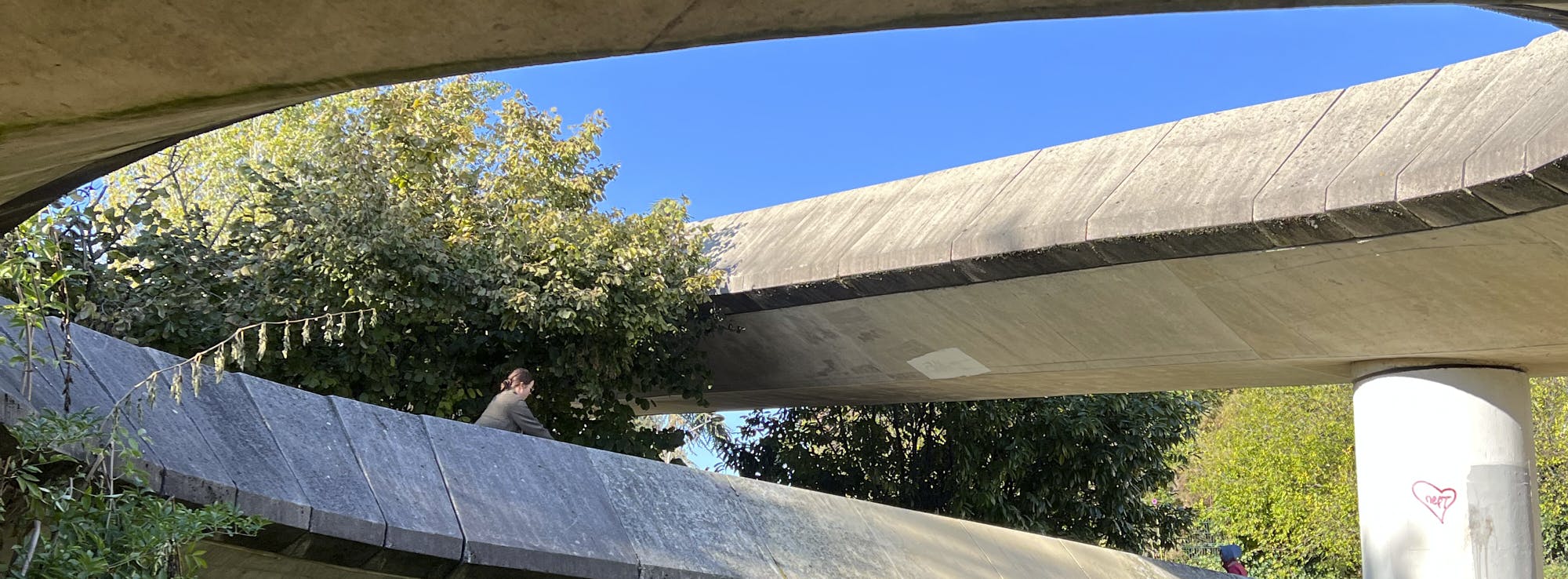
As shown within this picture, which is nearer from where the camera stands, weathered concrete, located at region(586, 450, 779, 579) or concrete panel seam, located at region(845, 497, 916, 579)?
weathered concrete, located at region(586, 450, 779, 579)

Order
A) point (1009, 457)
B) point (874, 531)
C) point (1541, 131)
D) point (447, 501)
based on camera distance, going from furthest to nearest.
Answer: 1. point (1009, 457)
2. point (874, 531)
3. point (1541, 131)
4. point (447, 501)

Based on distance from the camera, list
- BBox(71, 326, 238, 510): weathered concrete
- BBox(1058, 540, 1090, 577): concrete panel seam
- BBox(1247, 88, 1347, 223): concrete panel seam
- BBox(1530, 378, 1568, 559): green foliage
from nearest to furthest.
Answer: BBox(71, 326, 238, 510): weathered concrete, BBox(1247, 88, 1347, 223): concrete panel seam, BBox(1058, 540, 1090, 577): concrete panel seam, BBox(1530, 378, 1568, 559): green foliage

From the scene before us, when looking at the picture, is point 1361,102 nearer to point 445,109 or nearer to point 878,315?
point 878,315

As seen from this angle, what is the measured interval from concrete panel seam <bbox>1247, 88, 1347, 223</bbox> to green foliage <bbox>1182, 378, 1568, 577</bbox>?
49.7ft

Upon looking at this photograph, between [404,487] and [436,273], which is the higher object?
[436,273]

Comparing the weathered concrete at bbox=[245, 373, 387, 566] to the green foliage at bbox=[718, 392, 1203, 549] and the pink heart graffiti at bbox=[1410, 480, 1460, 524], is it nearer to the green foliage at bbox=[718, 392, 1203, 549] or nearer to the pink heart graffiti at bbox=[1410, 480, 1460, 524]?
the pink heart graffiti at bbox=[1410, 480, 1460, 524]

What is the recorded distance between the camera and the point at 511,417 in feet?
24.0

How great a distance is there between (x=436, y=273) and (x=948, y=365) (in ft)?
13.0

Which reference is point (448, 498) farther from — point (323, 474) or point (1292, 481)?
point (1292, 481)

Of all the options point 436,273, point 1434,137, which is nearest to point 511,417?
point 436,273

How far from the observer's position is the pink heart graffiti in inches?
308

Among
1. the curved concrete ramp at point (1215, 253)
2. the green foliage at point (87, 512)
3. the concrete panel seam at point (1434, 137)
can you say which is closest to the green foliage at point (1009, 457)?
the curved concrete ramp at point (1215, 253)

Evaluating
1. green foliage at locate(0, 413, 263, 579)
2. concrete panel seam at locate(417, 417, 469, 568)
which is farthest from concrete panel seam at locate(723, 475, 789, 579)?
green foliage at locate(0, 413, 263, 579)

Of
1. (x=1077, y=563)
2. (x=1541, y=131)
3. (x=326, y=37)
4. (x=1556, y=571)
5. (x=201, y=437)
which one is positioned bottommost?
(x=1556, y=571)
